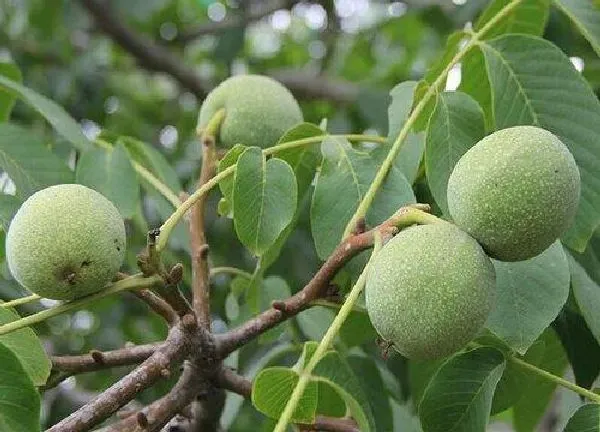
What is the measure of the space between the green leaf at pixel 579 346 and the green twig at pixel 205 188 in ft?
1.40

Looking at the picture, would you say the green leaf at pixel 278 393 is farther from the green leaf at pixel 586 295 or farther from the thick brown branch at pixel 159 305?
the green leaf at pixel 586 295

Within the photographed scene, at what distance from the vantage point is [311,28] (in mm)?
5316

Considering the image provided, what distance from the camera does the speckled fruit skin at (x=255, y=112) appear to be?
176 cm

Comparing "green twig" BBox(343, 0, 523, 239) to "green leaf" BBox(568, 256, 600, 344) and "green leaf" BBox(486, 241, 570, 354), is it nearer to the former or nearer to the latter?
"green leaf" BBox(486, 241, 570, 354)

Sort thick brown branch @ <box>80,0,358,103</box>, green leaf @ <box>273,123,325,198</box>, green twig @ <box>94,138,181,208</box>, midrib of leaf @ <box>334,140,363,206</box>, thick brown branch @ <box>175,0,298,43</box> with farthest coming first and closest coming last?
thick brown branch @ <box>175,0,298,43</box> < thick brown branch @ <box>80,0,358,103</box> < green twig @ <box>94,138,181,208</box> < green leaf @ <box>273,123,325,198</box> < midrib of leaf @ <box>334,140,363,206</box>

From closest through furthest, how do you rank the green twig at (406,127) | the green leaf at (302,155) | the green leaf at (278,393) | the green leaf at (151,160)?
1. the green leaf at (278,393)
2. the green twig at (406,127)
3. the green leaf at (302,155)
4. the green leaf at (151,160)

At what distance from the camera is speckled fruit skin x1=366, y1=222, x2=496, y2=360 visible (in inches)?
44.5

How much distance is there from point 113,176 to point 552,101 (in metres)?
0.78

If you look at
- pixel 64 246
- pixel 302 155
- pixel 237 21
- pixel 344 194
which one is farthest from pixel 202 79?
pixel 64 246

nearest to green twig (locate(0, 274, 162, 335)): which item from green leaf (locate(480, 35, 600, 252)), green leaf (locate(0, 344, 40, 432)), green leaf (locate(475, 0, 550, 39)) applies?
green leaf (locate(0, 344, 40, 432))

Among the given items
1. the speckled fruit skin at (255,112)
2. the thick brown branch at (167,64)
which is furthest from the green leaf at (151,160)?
the thick brown branch at (167,64)

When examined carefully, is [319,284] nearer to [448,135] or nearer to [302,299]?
[302,299]

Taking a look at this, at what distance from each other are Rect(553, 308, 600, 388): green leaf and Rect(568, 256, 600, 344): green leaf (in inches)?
3.1

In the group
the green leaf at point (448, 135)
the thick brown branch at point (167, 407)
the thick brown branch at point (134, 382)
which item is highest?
the green leaf at point (448, 135)
